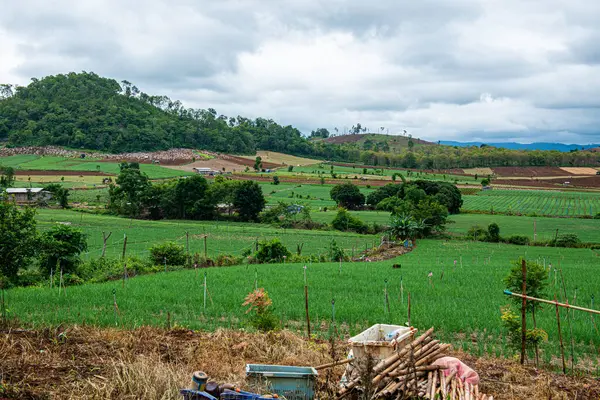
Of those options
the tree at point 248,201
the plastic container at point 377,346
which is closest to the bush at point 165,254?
the plastic container at point 377,346

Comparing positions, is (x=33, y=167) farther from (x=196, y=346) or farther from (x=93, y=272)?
(x=196, y=346)

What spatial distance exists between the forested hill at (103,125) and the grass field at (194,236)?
7838 cm

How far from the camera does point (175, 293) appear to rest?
19.3 metres

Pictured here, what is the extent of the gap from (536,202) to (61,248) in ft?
252

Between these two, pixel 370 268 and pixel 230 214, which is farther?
pixel 230 214

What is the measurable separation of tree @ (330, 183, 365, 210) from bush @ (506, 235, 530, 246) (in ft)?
99.4

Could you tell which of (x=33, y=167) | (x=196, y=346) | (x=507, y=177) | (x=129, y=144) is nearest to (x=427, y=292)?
(x=196, y=346)

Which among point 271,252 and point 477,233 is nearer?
point 271,252

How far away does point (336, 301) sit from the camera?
59.1 ft

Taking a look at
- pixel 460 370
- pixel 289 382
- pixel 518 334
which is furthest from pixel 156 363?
pixel 518 334

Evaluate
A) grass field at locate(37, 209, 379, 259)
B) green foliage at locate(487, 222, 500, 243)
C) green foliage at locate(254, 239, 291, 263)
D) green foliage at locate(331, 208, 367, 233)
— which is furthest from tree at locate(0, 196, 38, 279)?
green foliage at locate(487, 222, 500, 243)

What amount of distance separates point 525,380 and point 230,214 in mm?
58675

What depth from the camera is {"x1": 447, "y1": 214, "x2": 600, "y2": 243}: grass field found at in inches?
2036

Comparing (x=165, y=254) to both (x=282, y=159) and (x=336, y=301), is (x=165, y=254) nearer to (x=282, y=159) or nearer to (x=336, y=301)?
(x=336, y=301)
